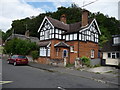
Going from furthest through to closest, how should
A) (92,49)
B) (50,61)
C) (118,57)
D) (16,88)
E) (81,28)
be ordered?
1. (92,49)
2. (81,28)
3. (50,61)
4. (118,57)
5. (16,88)

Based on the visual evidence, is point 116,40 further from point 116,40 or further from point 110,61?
point 110,61

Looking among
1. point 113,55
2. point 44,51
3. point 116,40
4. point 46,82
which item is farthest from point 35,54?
point 46,82

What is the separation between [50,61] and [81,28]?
7899mm

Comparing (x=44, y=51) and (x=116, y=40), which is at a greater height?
(x=116, y=40)

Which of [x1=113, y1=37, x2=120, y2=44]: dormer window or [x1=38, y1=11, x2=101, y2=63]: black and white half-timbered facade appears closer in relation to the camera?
[x1=113, y1=37, x2=120, y2=44]: dormer window

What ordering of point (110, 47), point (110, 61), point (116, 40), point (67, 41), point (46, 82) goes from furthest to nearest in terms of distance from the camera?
point (67, 41), point (110, 47), point (116, 40), point (110, 61), point (46, 82)

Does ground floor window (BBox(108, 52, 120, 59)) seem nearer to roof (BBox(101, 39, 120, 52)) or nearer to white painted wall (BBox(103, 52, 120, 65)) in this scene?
white painted wall (BBox(103, 52, 120, 65))

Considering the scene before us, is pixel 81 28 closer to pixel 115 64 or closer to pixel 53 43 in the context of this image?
pixel 53 43

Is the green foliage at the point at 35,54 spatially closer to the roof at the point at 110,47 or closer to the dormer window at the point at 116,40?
the roof at the point at 110,47

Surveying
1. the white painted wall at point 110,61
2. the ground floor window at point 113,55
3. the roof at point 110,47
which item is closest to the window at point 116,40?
the roof at point 110,47

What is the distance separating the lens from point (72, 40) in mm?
22359

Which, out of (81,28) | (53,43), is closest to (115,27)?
(81,28)

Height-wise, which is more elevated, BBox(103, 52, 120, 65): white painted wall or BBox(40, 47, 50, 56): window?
BBox(40, 47, 50, 56): window

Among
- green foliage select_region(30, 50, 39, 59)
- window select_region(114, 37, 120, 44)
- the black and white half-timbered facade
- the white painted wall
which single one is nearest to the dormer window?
window select_region(114, 37, 120, 44)
